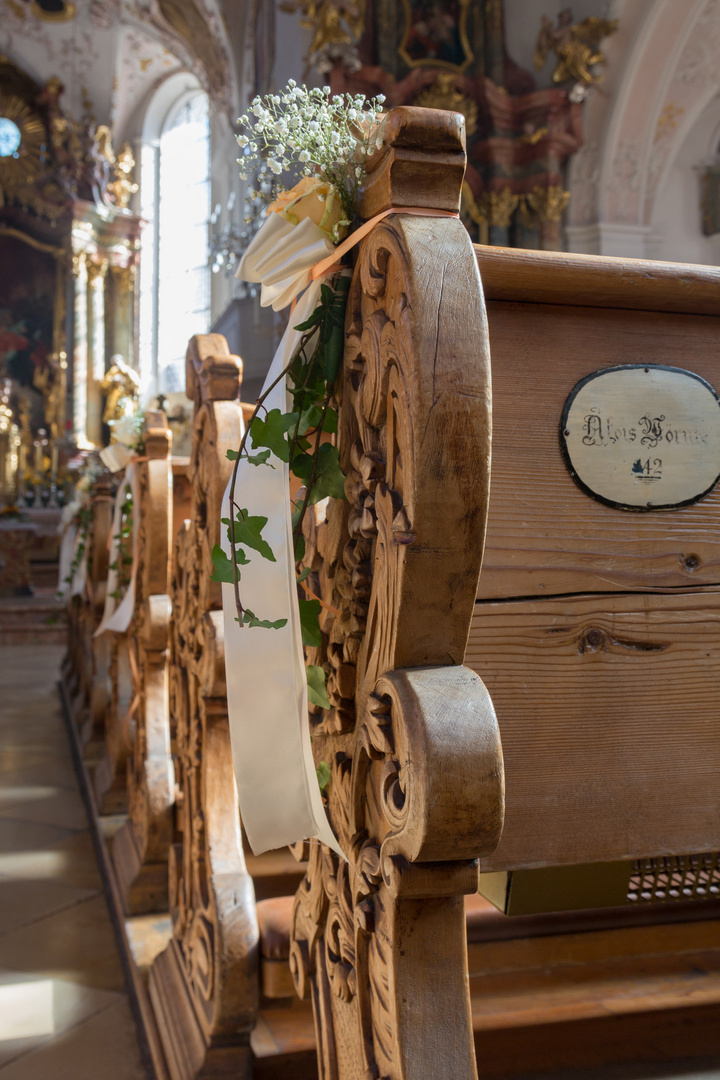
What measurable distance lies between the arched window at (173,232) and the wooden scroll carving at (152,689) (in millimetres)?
10367

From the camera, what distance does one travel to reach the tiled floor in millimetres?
1686

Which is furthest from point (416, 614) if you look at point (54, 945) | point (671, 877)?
point (54, 945)

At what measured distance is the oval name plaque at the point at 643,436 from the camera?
0.85 m

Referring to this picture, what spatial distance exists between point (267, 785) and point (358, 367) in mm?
388

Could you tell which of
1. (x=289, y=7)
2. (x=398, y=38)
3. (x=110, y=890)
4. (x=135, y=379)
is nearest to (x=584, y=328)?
(x=110, y=890)

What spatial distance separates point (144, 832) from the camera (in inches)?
85.8

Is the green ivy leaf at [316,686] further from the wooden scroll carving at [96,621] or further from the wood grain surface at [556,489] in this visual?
the wooden scroll carving at [96,621]

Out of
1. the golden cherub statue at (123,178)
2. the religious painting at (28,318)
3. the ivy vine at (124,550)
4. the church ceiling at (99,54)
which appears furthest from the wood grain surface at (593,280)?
the religious painting at (28,318)

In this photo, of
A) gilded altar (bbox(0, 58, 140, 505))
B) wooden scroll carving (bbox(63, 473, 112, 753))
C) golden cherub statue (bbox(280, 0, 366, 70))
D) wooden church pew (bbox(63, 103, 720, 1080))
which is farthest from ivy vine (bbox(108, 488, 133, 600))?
gilded altar (bbox(0, 58, 140, 505))

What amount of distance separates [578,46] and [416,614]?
6406 mm

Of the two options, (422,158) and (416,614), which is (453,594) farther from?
(422,158)

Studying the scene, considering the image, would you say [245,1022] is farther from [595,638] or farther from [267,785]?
[595,638]

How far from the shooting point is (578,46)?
19.7 ft

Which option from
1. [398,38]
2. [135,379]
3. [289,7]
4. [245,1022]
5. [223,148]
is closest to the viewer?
[245,1022]
